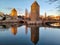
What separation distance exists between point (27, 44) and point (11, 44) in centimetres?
219

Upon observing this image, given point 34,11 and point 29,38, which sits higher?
point 34,11

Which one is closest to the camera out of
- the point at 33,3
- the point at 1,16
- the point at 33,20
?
the point at 33,20

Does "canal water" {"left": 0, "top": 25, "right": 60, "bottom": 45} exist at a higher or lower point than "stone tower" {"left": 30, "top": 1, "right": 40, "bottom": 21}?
lower

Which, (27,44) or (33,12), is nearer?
(27,44)

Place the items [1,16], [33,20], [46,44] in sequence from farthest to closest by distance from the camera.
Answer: [1,16], [33,20], [46,44]

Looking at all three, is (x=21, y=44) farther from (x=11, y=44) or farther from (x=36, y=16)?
(x=36, y=16)

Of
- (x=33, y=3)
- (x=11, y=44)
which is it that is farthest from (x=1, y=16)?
(x=11, y=44)

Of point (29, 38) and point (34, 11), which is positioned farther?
point (34, 11)

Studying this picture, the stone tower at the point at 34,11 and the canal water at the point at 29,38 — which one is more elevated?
the stone tower at the point at 34,11

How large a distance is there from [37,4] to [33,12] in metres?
7.18

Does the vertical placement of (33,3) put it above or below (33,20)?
above

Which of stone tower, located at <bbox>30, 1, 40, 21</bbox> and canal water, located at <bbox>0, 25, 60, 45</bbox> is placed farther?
stone tower, located at <bbox>30, 1, 40, 21</bbox>

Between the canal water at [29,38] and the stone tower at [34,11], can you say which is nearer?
the canal water at [29,38]

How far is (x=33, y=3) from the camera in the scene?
91.4m
